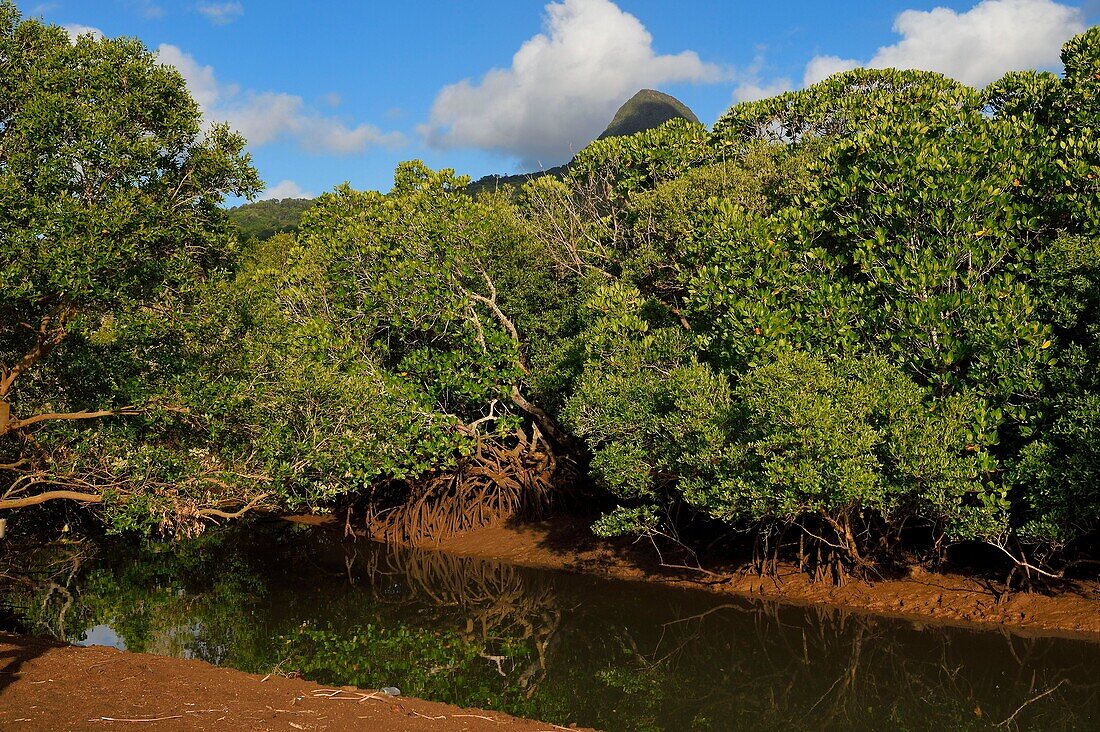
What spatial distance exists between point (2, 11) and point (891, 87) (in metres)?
15.2

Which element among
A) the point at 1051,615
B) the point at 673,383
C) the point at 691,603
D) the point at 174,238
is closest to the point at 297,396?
the point at 174,238

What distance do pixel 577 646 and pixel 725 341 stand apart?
5159mm

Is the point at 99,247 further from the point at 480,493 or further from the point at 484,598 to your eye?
the point at 480,493

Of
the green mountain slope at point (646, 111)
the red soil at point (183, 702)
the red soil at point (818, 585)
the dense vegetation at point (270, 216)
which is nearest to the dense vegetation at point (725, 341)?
the red soil at point (818, 585)

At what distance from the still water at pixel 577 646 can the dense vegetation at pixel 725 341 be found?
5.16 feet

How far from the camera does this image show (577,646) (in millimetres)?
12578

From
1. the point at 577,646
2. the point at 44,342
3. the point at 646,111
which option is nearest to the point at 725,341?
the point at 577,646

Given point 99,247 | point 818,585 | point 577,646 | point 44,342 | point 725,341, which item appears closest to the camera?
point 99,247

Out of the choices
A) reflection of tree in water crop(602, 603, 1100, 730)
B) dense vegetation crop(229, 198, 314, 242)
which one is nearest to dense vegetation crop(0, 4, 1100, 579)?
reflection of tree in water crop(602, 603, 1100, 730)

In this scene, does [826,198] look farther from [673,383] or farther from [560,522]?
[560,522]

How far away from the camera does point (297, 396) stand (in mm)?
13648

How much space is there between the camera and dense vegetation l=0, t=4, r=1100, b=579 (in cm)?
1110

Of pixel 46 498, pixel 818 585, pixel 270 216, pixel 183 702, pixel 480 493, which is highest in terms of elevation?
pixel 270 216

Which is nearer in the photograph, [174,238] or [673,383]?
[174,238]
